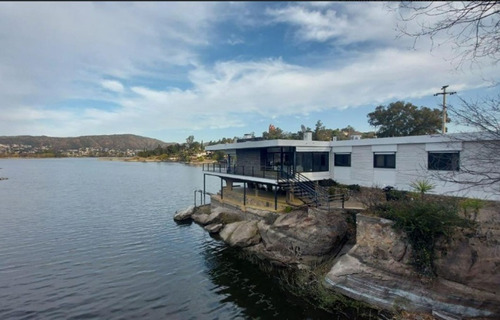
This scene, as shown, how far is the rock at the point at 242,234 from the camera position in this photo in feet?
65.4

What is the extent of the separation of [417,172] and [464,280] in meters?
8.69

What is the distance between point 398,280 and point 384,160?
10.7m

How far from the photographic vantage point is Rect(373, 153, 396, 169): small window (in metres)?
20.5

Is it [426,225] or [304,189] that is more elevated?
[304,189]

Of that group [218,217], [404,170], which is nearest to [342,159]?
[404,170]

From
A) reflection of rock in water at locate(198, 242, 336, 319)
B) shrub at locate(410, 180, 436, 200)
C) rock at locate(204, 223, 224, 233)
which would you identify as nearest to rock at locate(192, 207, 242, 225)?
rock at locate(204, 223, 224, 233)

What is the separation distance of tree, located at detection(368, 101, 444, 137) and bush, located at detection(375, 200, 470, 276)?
3010 centimetres

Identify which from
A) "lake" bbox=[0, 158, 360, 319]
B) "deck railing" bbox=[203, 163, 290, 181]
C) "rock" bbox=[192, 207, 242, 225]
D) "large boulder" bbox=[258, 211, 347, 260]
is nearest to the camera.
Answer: "lake" bbox=[0, 158, 360, 319]

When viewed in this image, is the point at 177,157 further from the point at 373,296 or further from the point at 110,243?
the point at 373,296

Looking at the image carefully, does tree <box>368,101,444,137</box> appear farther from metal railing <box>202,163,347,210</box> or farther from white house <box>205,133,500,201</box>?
metal railing <box>202,163,347,210</box>

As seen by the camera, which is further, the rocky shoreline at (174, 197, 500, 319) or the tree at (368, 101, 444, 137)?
the tree at (368, 101, 444, 137)

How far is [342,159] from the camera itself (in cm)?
2414

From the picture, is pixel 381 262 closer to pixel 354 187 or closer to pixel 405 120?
pixel 354 187

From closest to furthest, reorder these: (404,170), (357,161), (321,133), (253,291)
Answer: (253,291) < (404,170) < (357,161) < (321,133)
